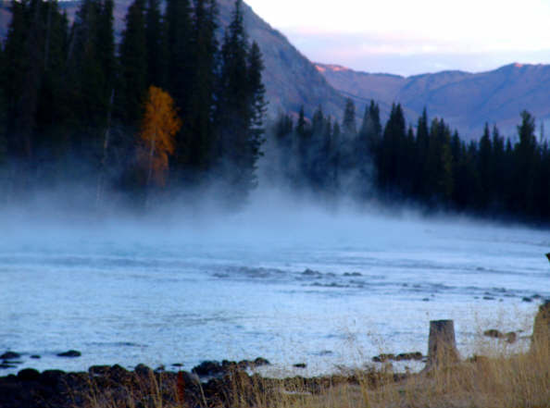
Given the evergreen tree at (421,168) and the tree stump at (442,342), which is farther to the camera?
the evergreen tree at (421,168)

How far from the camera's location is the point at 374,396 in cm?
723

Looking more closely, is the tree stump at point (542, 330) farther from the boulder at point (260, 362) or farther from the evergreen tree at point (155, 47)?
the evergreen tree at point (155, 47)

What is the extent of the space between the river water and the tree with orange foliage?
9381mm

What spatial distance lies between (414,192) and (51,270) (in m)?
77.1

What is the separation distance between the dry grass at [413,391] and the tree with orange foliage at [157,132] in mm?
37986

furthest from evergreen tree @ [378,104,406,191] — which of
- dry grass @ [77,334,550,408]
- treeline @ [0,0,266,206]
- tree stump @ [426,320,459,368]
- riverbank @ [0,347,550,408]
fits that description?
dry grass @ [77,334,550,408]

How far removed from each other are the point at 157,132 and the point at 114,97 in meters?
3.82

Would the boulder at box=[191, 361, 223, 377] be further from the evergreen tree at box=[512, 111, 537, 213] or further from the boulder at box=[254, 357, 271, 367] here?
the evergreen tree at box=[512, 111, 537, 213]

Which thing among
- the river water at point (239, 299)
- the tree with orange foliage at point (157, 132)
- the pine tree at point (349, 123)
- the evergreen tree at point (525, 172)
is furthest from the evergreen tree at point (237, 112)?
the pine tree at point (349, 123)

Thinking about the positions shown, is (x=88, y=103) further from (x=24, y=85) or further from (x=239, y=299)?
(x=239, y=299)

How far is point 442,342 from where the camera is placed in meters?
8.78

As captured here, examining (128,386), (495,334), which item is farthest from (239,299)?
(128,386)

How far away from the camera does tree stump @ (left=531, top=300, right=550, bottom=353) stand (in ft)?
27.0

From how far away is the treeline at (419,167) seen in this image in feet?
289
